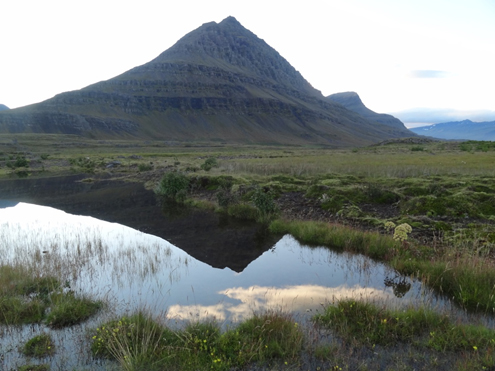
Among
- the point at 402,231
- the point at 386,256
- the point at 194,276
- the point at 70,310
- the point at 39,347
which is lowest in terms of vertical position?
the point at 194,276

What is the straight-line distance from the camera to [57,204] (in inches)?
1042

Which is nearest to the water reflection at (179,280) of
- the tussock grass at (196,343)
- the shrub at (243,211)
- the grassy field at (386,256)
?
the tussock grass at (196,343)

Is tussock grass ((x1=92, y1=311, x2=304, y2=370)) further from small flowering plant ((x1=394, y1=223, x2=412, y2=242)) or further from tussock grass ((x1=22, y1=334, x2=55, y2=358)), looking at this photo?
small flowering plant ((x1=394, y1=223, x2=412, y2=242))

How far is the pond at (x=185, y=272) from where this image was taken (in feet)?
26.8

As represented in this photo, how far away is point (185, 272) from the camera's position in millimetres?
11398

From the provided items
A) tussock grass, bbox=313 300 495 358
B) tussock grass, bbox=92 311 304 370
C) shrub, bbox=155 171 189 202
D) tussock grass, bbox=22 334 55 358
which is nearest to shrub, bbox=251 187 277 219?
shrub, bbox=155 171 189 202

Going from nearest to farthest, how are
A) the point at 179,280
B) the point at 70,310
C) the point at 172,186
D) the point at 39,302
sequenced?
the point at 70,310 < the point at 39,302 < the point at 179,280 < the point at 172,186

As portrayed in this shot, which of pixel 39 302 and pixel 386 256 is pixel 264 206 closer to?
pixel 386 256

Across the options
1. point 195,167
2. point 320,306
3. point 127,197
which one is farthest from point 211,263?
point 195,167

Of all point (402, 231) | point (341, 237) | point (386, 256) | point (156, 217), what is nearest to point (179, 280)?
point (341, 237)

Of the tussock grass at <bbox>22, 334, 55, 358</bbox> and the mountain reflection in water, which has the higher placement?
the tussock grass at <bbox>22, 334, 55, 358</bbox>

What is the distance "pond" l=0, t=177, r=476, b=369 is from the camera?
816 centimetres

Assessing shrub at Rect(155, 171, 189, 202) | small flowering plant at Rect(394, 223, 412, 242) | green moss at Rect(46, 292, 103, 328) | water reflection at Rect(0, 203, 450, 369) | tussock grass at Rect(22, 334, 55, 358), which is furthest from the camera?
shrub at Rect(155, 171, 189, 202)

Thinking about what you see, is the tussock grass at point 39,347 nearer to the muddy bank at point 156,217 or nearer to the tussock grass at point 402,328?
the tussock grass at point 402,328
